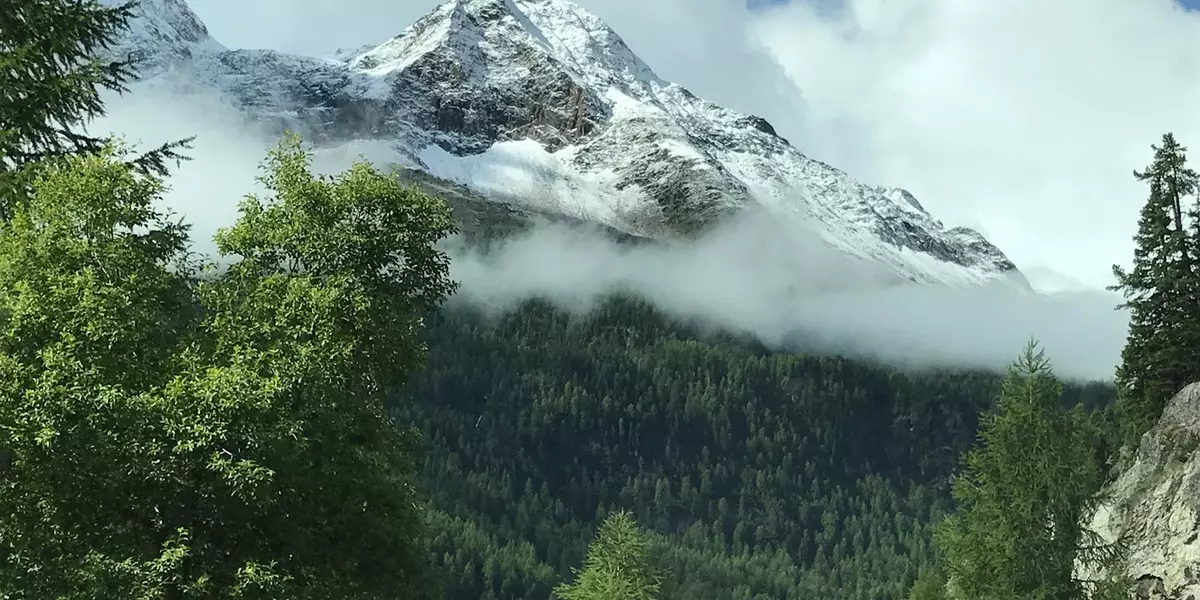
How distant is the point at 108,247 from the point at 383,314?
13.8 feet

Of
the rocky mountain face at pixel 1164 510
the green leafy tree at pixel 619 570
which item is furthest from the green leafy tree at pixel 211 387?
the green leafy tree at pixel 619 570

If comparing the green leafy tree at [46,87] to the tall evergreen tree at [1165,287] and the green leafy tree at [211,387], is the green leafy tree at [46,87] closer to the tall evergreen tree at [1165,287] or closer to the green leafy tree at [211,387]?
the green leafy tree at [211,387]

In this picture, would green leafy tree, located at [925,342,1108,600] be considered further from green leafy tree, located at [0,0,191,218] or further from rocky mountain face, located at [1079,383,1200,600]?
green leafy tree, located at [0,0,191,218]

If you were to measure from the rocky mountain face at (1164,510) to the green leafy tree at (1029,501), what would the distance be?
257 inches

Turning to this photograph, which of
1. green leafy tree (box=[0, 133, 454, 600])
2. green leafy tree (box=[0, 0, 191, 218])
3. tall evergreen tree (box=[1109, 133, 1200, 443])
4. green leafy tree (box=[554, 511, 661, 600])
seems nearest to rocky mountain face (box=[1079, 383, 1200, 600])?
tall evergreen tree (box=[1109, 133, 1200, 443])

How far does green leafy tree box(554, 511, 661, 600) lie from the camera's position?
57.3 m

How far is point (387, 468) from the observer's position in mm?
18406

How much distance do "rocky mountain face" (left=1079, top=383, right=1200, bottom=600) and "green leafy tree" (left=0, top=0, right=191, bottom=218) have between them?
104ft

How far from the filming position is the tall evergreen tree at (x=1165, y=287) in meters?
48.9

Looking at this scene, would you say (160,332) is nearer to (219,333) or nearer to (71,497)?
(219,333)

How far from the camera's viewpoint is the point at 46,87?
17672 mm

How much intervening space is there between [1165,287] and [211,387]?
4641 cm

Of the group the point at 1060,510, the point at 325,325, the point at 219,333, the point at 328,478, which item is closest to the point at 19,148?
the point at 219,333

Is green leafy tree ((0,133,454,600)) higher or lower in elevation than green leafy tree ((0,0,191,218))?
lower
